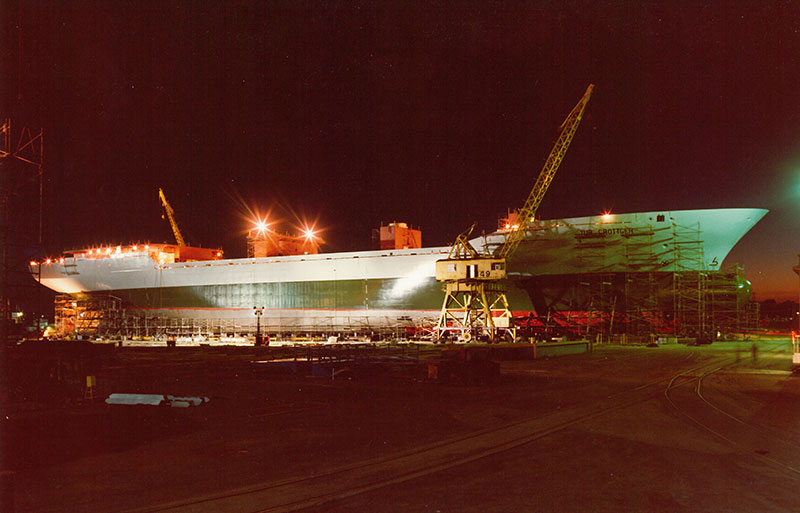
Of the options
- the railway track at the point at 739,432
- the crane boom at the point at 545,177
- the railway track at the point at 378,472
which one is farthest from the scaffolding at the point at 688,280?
the railway track at the point at 378,472

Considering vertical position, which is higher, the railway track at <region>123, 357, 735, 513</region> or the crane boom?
the crane boom

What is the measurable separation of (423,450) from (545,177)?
45482mm

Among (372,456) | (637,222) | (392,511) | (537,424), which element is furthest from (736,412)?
(637,222)

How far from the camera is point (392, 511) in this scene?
6262 mm

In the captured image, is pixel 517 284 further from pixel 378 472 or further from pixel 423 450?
pixel 378 472

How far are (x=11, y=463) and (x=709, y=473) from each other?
10.6 meters

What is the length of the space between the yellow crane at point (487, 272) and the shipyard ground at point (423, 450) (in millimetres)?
24926

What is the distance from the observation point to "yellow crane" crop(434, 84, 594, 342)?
42.7 m

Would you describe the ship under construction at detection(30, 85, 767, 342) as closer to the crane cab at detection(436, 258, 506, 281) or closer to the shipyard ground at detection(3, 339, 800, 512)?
the crane cab at detection(436, 258, 506, 281)

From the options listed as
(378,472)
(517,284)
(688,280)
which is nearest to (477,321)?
(517,284)

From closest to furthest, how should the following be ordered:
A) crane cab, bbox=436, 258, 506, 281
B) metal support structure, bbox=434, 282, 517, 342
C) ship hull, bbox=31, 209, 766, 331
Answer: crane cab, bbox=436, 258, 506, 281
metal support structure, bbox=434, 282, 517, 342
ship hull, bbox=31, 209, 766, 331

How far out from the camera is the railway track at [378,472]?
656 centimetres

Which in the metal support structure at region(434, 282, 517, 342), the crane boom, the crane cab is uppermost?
the crane boom

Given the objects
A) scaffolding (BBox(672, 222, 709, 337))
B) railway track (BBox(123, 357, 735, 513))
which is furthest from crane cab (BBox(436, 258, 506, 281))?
railway track (BBox(123, 357, 735, 513))
